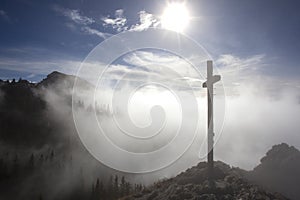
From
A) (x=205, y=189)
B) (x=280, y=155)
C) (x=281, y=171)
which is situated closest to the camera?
(x=205, y=189)

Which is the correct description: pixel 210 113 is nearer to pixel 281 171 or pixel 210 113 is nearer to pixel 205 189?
pixel 205 189

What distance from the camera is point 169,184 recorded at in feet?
93.7

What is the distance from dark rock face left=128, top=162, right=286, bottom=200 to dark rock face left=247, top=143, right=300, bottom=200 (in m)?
85.9

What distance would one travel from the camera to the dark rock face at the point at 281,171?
106287 mm

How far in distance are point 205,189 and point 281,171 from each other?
119124mm

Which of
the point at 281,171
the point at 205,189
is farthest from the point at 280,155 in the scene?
the point at 205,189

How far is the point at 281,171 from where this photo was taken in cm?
12212

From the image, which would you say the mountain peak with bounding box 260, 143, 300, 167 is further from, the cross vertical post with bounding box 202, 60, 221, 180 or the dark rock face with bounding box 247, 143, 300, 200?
the cross vertical post with bounding box 202, 60, 221, 180

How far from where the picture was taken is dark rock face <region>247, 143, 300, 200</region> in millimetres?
106287

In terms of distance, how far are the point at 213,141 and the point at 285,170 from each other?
4643 inches

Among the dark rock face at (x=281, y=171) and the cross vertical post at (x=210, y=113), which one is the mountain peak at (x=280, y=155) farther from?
the cross vertical post at (x=210, y=113)

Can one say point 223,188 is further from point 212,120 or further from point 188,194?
point 212,120

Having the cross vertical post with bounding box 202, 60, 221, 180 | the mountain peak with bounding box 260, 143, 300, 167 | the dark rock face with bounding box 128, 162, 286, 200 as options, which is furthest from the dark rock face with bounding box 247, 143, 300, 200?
the cross vertical post with bounding box 202, 60, 221, 180

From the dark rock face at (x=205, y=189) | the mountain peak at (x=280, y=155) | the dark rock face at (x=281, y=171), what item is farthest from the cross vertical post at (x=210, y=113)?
the mountain peak at (x=280, y=155)
